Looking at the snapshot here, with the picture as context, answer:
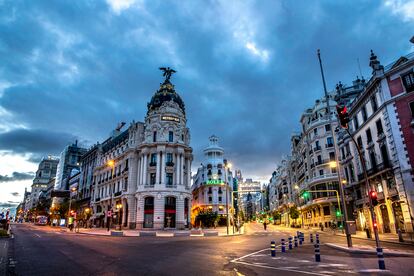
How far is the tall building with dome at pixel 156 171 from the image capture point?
179ft

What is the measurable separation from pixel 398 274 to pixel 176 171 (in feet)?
162

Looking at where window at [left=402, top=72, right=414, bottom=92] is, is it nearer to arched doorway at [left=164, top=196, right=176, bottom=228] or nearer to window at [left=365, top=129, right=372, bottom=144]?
window at [left=365, top=129, right=372, bottom=144]

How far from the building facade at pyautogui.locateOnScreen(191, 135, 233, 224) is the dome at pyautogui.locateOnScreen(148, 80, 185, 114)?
109ft

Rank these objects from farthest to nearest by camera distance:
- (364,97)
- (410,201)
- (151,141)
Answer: (151,141), (364,97), (410,201)

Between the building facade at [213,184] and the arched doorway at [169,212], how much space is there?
35610 mm

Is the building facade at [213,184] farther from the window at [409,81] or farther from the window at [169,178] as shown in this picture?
the window at [409,81]

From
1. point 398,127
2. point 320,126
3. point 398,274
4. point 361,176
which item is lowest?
point 398,274

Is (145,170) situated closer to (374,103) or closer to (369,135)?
(369,135)

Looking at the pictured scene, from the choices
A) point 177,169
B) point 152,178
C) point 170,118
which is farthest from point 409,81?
point 152,178

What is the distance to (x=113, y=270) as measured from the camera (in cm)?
1029

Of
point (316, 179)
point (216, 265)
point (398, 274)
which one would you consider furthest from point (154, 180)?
point (398, 274)

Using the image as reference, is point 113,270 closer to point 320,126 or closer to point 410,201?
point 410,201

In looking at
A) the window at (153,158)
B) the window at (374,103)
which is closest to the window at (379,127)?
the window at (374,103)

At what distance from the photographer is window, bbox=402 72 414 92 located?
28734 millimetres
